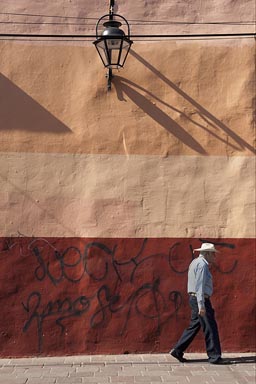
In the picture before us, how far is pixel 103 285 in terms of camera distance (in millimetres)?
7832

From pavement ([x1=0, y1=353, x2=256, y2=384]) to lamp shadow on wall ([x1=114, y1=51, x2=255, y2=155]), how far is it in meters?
2.96

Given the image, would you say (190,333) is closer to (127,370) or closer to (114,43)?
(127,370)

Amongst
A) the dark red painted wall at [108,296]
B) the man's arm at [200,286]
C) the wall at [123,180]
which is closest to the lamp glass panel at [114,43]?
the wall at [123,180]

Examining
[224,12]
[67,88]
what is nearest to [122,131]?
[67,88]

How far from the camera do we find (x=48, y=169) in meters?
7.92

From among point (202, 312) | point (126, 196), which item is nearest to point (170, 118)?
point (126, 196)

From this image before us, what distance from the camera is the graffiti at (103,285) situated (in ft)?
25.5

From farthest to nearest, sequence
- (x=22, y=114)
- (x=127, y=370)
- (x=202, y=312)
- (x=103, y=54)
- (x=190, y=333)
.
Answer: (x=22, y=114) → (x=103, y=54) → (x=190, y=333) → (x=202, y=312) → (x=127, y=370)

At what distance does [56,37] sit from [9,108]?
49.1 inches

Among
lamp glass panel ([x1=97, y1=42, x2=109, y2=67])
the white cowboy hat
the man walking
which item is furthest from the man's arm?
lamp glass panel ([x1=97, y1=42, x2=109, y2=67])

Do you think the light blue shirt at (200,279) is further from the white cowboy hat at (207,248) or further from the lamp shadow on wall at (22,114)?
the lamp shadow on wall at (22,114)

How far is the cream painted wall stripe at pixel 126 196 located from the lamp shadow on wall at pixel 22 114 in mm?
393

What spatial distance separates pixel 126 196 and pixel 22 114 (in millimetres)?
1891

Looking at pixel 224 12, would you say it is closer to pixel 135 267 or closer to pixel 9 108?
pixel 9 108
